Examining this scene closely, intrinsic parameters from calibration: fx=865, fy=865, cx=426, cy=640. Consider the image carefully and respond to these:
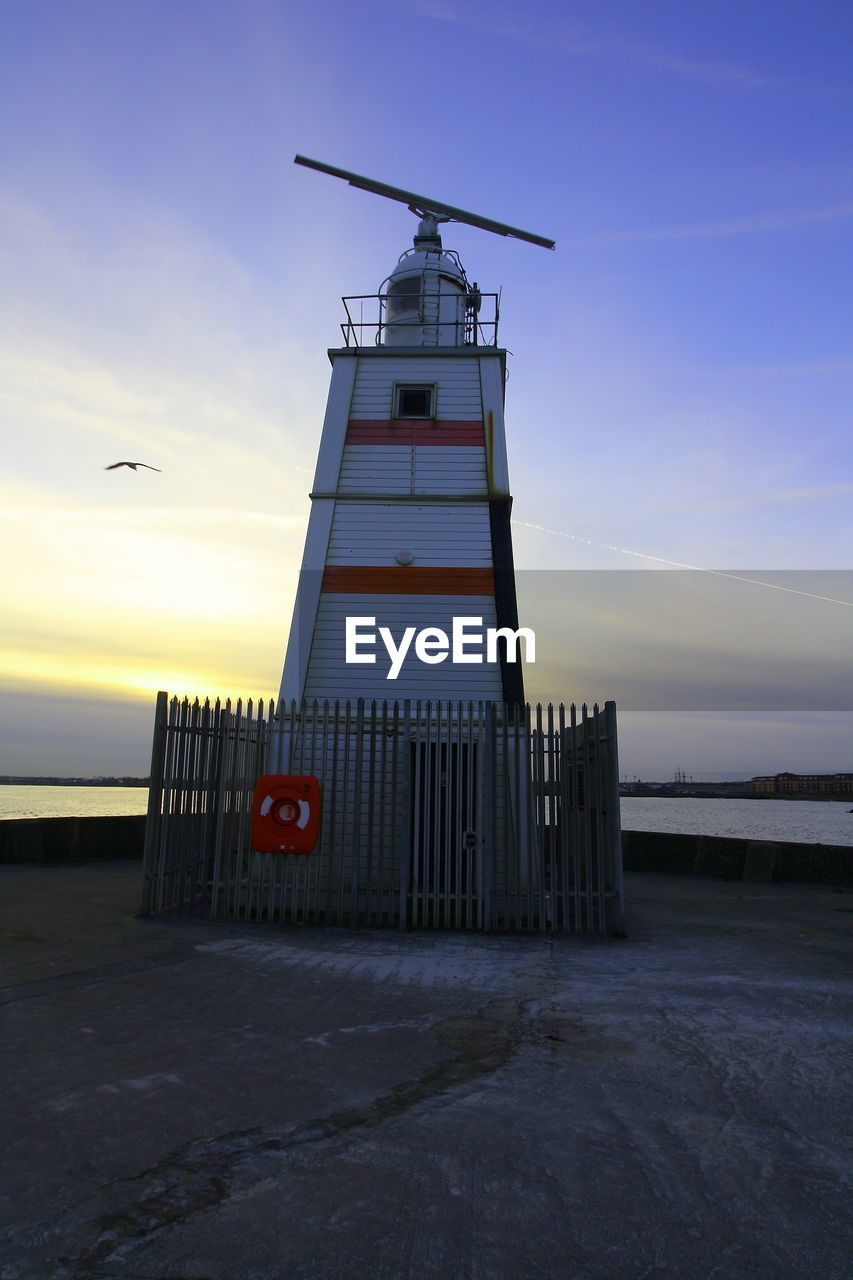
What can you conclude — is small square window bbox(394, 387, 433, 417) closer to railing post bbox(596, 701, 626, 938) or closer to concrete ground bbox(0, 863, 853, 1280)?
railing post bbox(596, 701, 626, 938)

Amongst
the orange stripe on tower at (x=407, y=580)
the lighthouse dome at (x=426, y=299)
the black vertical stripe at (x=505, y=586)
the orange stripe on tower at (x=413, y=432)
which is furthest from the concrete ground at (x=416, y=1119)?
the lighthouse dome at (x=426, y=299)

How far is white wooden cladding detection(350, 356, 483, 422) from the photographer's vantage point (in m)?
13.9

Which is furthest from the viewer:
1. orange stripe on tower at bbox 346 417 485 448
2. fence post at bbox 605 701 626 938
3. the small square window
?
the small square window

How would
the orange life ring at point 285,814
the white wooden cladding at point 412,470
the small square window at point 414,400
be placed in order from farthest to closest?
1. the small square window at point 414,400
2. the white wooden cladding at point 412,470
3. the orange life ring at point 285,814

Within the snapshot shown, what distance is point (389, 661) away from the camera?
12078mm

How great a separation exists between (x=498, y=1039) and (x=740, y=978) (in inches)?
111

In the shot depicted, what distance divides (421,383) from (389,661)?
5.01 m

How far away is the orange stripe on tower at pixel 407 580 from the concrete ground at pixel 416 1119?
20.0 feet

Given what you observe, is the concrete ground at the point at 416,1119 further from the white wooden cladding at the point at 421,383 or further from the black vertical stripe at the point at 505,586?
the white wooden cladding at the point at 421,383

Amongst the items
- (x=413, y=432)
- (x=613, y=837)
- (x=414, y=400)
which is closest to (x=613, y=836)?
(x=613, y=837)

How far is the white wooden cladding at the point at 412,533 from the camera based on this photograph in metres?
12.7

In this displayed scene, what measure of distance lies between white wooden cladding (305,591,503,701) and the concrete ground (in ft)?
16.2

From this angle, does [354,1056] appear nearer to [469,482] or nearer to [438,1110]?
[438,1110]

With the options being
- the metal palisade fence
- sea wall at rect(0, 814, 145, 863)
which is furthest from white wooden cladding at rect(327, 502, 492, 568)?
sea wall at rect(0, 814, 145, 863)
